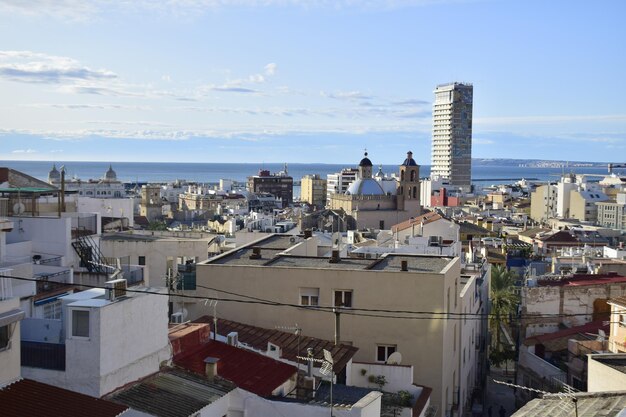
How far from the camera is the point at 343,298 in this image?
751 inches

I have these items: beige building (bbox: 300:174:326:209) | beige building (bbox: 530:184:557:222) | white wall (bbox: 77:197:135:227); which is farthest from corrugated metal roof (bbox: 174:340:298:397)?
beige building (bbox: 300:174:326:209)

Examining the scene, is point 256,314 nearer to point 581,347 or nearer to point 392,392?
point 392,392

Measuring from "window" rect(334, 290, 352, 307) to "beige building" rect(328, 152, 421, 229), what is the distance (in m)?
62.9

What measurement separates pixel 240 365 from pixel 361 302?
627 centimetres

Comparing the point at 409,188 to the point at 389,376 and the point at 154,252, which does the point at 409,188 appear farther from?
the point at 389,376

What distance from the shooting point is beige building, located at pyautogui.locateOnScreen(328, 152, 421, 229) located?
275ft

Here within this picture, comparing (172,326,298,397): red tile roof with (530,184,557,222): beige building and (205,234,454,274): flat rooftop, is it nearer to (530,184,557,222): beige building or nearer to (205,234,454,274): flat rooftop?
(205,234,454,274): flat rooftop

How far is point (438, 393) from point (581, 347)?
281 inches

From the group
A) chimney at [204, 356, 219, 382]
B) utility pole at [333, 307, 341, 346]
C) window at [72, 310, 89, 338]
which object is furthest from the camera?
utility pole at [333, 307, 341, 346]

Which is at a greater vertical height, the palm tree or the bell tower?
the bell tower

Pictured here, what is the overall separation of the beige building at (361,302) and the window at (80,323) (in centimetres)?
892

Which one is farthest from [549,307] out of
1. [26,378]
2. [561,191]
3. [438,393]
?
[561,191]

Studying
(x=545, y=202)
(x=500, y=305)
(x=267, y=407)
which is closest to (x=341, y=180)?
(x=545, y=202)

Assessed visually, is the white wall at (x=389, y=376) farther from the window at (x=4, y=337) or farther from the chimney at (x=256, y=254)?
the window at (x=4, y=337)
